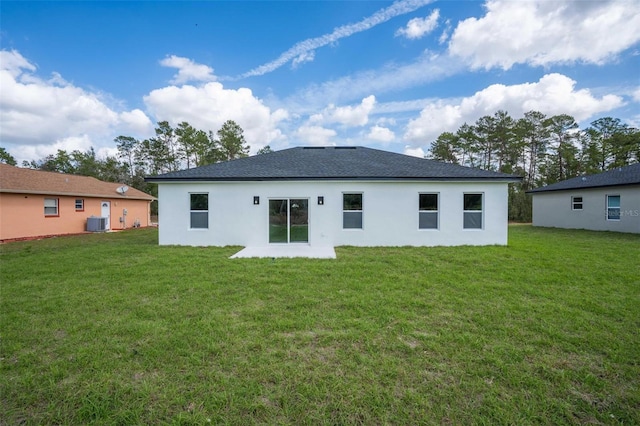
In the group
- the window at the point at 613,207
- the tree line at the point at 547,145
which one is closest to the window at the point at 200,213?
the window at the point at 613,207

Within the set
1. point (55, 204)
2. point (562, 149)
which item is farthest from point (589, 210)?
point (55, 204)

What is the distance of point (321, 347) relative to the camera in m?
3.04

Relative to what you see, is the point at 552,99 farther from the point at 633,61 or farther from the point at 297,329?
the point at 297,329

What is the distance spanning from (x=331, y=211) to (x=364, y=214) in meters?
1.21

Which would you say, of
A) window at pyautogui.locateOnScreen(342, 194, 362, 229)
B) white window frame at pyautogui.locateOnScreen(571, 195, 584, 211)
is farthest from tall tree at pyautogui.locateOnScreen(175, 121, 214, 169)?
white window frame at pyautogui.locateOnScreen(571, 195, 584, 211)

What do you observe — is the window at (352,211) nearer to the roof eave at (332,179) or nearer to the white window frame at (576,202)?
the roof eave at (332,179)

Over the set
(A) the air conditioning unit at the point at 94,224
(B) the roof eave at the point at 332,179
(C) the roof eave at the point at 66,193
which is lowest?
(A) the air conditioning unit at the point at 94,224

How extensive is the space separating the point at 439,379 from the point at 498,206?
359 inches

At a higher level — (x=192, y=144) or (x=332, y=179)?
(x=192, y=144)

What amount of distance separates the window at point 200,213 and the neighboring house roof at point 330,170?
2.39 ft

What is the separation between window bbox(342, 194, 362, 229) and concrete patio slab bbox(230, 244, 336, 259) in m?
1.26

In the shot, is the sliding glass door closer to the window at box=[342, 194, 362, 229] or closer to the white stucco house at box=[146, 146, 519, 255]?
the white stucco house at box=[146, 146, 519, 255]

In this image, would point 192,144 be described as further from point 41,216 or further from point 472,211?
point 472,211

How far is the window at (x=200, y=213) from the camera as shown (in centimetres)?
970
